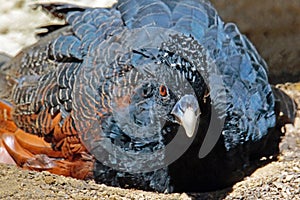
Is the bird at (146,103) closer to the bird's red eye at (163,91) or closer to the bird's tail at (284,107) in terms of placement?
the bird's red eye at (163,91)

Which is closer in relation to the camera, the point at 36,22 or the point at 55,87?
the point at 55,87

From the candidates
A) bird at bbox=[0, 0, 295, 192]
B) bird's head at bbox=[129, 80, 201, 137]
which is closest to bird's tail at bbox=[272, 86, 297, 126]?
bird at bbox=[0, 0, 295, 192]

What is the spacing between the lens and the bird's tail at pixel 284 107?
626 cm

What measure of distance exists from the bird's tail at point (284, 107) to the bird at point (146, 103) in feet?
0.59

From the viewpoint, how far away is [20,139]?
18.7ft

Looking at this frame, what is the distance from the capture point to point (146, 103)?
5.09 metres

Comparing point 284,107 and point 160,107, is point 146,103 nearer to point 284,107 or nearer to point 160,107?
point 160,107

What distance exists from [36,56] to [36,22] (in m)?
0.99

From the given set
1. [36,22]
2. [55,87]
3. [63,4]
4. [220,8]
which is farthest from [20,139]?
[220,8]

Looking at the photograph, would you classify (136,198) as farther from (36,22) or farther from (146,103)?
(36,22)

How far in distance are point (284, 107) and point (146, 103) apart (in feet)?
6.02

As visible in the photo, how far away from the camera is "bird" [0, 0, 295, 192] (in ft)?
16.7

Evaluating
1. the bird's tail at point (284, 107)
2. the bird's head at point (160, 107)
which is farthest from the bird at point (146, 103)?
the bird's tail at point (284, 107)

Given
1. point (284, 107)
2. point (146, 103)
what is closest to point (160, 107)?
point (146, 103)
